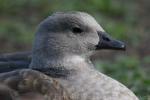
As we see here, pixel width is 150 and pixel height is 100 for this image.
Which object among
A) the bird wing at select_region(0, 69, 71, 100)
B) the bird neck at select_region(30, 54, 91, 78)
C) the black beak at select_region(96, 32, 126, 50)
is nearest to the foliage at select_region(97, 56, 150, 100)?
the black beak at select_region(96, 32, 126, 50)

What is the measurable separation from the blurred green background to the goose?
2464 millimetres

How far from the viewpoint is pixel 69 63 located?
658cm

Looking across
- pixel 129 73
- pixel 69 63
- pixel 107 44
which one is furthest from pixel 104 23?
pixel 69 63

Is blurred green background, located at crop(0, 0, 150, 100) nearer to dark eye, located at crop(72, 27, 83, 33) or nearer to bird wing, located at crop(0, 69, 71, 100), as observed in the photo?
dark eye, located at crop(72, 27, 83, 33)

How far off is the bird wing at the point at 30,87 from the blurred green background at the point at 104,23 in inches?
115

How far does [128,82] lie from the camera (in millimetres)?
8133

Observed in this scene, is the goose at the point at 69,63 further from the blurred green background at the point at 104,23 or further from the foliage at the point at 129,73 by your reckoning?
the blurred green background at the point at 104,23

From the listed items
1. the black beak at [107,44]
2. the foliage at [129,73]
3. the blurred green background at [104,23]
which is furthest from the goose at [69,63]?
the blurred green background at [104,23]

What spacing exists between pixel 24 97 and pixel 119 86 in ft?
2.77

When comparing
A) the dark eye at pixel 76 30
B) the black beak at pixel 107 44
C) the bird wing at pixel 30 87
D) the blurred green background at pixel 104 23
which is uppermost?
the dark eye at pixel 76 30

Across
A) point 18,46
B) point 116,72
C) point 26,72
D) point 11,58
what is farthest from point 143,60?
point 26,72

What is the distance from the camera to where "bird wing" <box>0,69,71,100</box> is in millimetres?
6145

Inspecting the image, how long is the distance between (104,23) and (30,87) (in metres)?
5.23

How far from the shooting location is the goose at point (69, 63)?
20.7 ft
